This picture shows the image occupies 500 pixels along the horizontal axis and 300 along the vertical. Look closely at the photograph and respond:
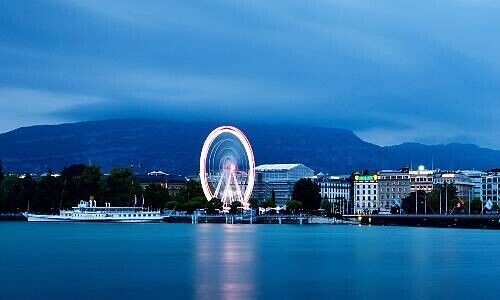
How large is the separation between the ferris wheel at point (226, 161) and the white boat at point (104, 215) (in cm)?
2043

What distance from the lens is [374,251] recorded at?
68375 mm

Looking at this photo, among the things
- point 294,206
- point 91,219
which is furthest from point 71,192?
point 294,206

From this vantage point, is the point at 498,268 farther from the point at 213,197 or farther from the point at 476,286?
the point at 213,197

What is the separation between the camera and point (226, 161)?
4914 inches

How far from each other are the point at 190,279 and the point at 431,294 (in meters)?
11.5

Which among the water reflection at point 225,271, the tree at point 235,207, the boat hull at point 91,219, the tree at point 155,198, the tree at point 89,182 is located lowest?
the water reflection at point 225,271

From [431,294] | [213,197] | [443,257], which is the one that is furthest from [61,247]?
[213,197]

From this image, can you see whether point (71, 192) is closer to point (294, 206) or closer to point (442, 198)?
point (294, 206)

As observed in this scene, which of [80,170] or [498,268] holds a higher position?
[80,170]

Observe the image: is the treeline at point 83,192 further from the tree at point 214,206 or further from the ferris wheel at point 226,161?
the ferris wheel at point 226,161

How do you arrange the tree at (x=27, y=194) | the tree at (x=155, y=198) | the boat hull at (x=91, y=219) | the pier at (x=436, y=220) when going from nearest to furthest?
the pier at (x=436, y=220)
the boat hull at (x=91, y=219)
the tree at (x=27, y=194)
the tree at (x=155, y=198)

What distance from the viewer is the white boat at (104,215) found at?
15162cm

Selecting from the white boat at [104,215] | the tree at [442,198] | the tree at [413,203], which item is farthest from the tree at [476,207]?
the white boat at [104,215]

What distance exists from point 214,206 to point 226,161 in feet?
70.1
